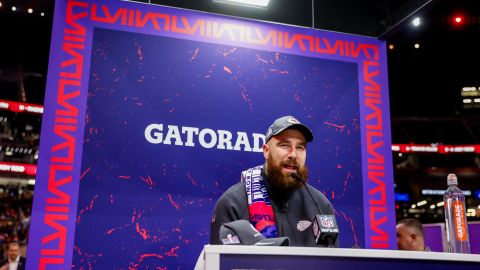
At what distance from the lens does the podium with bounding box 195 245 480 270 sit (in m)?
1.19

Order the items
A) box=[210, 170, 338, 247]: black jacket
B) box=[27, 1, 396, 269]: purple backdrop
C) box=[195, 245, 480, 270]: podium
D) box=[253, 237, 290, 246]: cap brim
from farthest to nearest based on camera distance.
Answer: box=[27, 1, 396, 269]: purple backdrop < box=[210, 170, 338, 247]: black jacket < box=[253, 237, 290, 246]: cap brim < box=[195, 245, 480, 270]: podium

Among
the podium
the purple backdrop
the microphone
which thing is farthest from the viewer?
the purple backdrop

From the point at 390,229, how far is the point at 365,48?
1.48m

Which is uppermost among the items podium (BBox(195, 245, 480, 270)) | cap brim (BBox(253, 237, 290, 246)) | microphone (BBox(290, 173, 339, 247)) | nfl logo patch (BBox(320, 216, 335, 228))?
nfl logo patch (BBox(320, 216, 335, 228))

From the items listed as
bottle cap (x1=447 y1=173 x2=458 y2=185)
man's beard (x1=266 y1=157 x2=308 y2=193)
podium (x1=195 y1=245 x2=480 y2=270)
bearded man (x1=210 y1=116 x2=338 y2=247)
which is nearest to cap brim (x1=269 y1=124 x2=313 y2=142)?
bearded man (x1=210 y1=116 x2=338 y2=247)

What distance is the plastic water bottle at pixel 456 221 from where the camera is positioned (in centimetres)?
182

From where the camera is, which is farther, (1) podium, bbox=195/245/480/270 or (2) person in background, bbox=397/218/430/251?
(2) person in background, bbox=397/218/430/251

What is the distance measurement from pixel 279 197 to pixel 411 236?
2542mm

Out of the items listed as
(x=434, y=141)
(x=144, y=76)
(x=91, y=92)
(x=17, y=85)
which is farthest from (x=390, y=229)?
(x=434, y=141)

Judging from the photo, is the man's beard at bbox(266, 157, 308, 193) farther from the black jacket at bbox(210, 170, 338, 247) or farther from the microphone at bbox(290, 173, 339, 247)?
the microphone at bbox(290, 173, 339, 247)

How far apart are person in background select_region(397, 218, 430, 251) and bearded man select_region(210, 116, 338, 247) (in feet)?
7.51

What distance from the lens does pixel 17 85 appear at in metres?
13.1

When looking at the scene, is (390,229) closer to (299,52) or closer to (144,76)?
(299,52)

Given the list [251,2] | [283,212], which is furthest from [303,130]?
[251,2]
